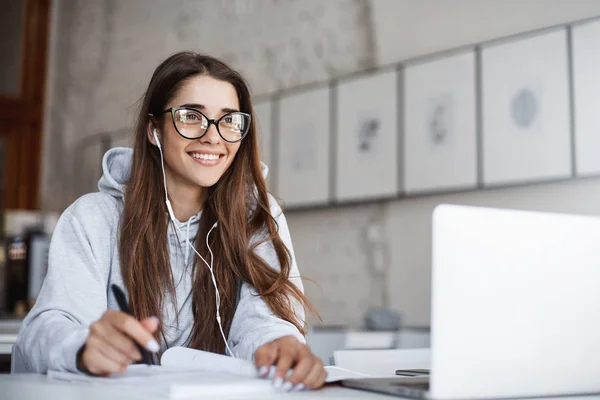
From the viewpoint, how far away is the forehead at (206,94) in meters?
1.87

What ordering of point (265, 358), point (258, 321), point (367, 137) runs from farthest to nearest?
point (367, 137) < point (258, 321) < point (265, 358)

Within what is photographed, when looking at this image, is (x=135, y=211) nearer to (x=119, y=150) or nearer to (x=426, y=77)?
(x=119, y=150)

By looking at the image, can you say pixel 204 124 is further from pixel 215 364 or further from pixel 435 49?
pixel 435 49

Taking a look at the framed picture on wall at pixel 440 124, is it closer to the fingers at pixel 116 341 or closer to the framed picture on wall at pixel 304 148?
the framed picture on wall at pixel 304 148

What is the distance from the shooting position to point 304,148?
4527 mm

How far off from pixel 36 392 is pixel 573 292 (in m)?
0.76

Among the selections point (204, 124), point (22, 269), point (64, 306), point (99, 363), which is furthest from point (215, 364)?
point (22, 269)

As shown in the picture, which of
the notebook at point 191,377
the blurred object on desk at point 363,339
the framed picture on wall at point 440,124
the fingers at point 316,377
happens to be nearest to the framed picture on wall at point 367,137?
the framed picture on wall at point 440,124

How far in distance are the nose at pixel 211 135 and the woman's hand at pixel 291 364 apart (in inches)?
25.1

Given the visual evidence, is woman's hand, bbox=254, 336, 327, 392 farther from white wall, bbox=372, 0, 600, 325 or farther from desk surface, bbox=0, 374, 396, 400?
white wall, bbox=372, 0, 600, 325

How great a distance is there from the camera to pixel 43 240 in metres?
3.91

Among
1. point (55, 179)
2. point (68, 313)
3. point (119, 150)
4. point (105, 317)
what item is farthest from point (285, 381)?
point (55, 179)

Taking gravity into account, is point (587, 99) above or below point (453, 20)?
below

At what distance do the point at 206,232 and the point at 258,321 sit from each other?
11.3 inches
